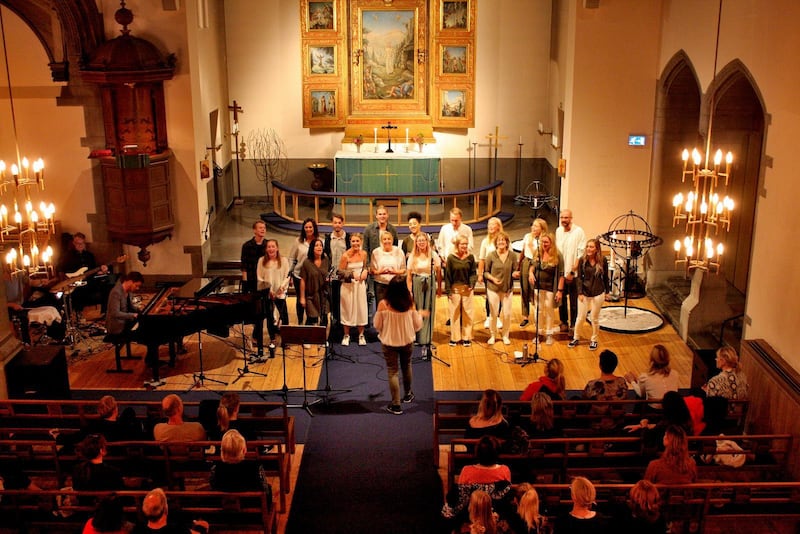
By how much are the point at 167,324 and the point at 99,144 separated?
4.42 metres

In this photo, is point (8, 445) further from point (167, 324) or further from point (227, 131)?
point (227, 131)

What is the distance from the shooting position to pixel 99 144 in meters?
13.9

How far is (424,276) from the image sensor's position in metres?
11.8

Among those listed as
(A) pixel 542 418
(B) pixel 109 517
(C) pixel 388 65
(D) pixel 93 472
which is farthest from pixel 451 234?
(C) pixel 388 65

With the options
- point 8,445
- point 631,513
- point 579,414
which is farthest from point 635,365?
point 8,445

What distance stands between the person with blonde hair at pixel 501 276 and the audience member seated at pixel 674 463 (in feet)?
15.6

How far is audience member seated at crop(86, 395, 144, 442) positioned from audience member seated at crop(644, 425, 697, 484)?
4.47 metres

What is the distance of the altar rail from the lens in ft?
55.0

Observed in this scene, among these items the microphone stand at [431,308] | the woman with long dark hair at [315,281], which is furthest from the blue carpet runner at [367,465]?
the woman with long dark hair at [315,281]

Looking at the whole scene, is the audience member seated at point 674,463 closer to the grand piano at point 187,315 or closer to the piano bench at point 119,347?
the grand piano at point 187,315

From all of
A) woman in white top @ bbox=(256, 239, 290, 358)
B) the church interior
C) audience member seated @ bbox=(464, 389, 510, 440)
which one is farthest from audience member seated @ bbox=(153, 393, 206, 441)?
woman in white top @ bbox=(256, 239, 290, 358)

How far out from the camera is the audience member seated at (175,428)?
26.5 feet

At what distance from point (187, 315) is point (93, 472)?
3.74m

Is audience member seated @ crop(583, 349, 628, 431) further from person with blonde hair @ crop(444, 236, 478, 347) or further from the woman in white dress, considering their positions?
the woman in white dress
